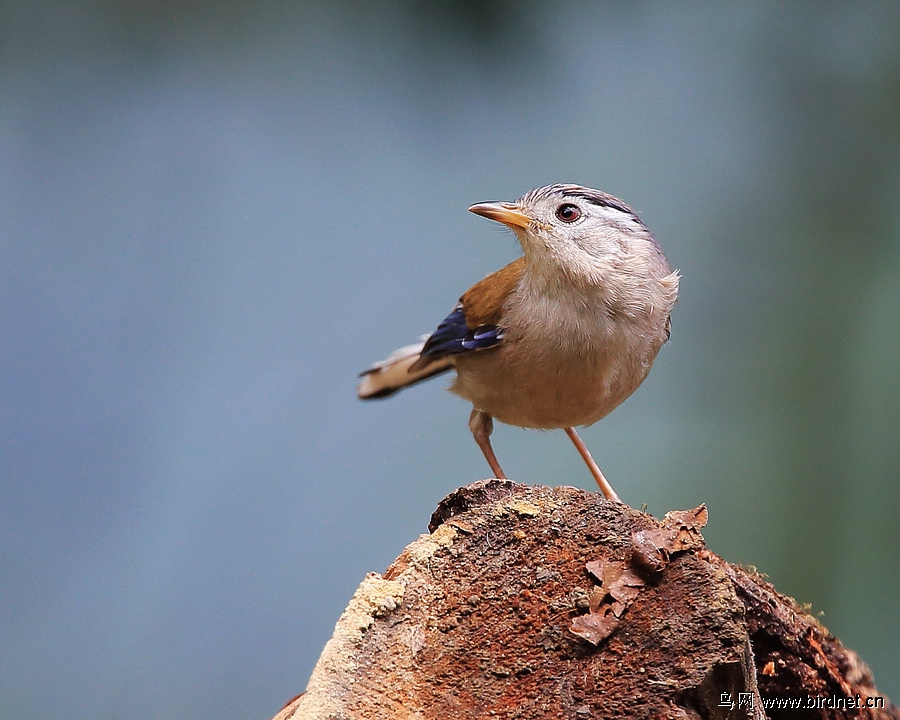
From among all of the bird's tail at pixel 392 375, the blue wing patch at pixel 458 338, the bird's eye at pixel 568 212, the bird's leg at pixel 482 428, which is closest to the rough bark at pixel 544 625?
the blue wing patch at pixel 458 338

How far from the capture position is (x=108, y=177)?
15.0 ft

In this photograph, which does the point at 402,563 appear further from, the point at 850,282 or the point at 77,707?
the point at 850,282

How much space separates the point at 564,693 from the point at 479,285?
1951 mm

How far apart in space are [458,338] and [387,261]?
1.97 m

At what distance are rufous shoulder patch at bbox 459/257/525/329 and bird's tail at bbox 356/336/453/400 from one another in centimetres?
48

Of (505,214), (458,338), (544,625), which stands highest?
(505,214)

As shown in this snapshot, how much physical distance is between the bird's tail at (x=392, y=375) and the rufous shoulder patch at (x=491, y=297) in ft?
1.57

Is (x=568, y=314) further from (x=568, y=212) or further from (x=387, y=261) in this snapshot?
(x=387, y=261)

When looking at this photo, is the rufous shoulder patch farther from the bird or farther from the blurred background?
the blurred background

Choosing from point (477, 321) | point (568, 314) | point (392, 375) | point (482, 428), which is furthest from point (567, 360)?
point (392, 375)

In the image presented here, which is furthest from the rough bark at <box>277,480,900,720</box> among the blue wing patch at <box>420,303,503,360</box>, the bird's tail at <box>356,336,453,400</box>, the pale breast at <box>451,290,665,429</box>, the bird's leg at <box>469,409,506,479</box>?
the bird's tail at <box>356,336,453,400</box>

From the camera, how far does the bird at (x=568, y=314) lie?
9.02 ft

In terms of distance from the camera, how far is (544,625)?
1.62 meters

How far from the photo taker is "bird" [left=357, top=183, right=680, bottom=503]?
275cm
